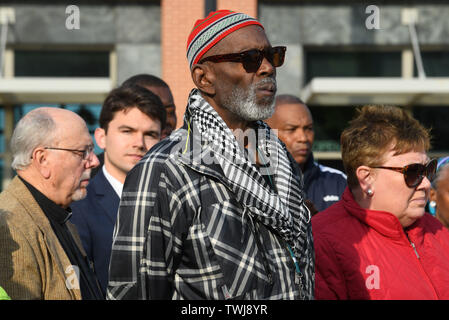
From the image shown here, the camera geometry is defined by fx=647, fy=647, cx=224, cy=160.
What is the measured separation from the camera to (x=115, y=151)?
4.05 metres

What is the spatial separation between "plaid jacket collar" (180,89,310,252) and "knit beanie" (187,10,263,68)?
0.17 m

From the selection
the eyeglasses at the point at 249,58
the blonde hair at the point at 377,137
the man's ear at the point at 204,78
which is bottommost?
the blonde hair at the point at 377,137

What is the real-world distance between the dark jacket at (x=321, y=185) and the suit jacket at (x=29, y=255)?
2.48 metres

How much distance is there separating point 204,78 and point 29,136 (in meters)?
1.06

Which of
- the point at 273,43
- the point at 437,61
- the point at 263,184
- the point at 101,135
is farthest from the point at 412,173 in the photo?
the point at 437,61

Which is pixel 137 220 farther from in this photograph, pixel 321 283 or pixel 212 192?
pixel 321 283

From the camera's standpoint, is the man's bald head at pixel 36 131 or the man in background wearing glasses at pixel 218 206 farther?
the man's bald head at pixel 36 131

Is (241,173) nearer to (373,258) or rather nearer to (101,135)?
(373,258)

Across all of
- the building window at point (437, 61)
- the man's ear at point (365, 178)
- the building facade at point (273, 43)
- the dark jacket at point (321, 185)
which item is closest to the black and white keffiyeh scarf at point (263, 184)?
the man's ear at point (365, 178)

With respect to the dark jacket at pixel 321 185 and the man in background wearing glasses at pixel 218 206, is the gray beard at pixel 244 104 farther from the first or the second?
the dark jacket at pixel 321 185

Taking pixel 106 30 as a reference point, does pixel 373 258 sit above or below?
below

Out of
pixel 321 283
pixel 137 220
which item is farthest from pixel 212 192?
pixel 321 283

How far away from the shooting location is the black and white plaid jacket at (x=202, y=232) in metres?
2.24
